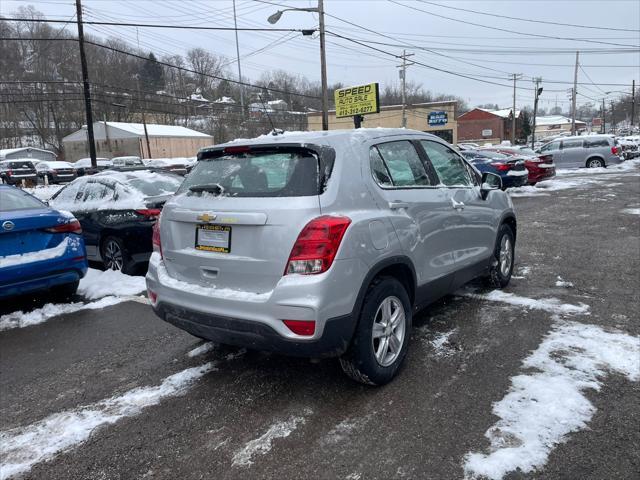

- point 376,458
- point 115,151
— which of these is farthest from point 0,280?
point 115,151

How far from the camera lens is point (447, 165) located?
462 centimetres

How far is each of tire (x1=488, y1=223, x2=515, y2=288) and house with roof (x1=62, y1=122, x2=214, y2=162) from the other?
178 feet

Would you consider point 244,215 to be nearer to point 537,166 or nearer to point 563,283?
point 563,283

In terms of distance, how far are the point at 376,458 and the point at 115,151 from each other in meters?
64.3

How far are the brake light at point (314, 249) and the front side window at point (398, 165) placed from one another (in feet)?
2.47

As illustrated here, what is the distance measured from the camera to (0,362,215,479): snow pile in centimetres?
278

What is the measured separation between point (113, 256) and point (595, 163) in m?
25.6

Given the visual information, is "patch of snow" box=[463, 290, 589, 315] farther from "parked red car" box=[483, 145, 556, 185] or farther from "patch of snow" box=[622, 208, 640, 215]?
"parked red car" box=[483, 145, 556, 185]

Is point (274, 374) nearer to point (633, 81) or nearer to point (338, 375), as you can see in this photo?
point (338, 375)

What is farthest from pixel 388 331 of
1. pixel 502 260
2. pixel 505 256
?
pixel 505 256

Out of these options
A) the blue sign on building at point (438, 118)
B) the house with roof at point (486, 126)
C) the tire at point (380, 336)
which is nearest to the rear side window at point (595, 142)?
the tire at point (380, 336)

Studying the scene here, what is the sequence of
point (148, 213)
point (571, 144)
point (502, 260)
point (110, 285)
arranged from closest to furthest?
point (502, 260) → point (110, 285) → point (148, 213) → point (571, 144)

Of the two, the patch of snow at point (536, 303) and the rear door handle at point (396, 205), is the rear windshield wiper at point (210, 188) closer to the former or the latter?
the rear door handle at point (396, 205)

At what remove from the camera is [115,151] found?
60.1 meters
